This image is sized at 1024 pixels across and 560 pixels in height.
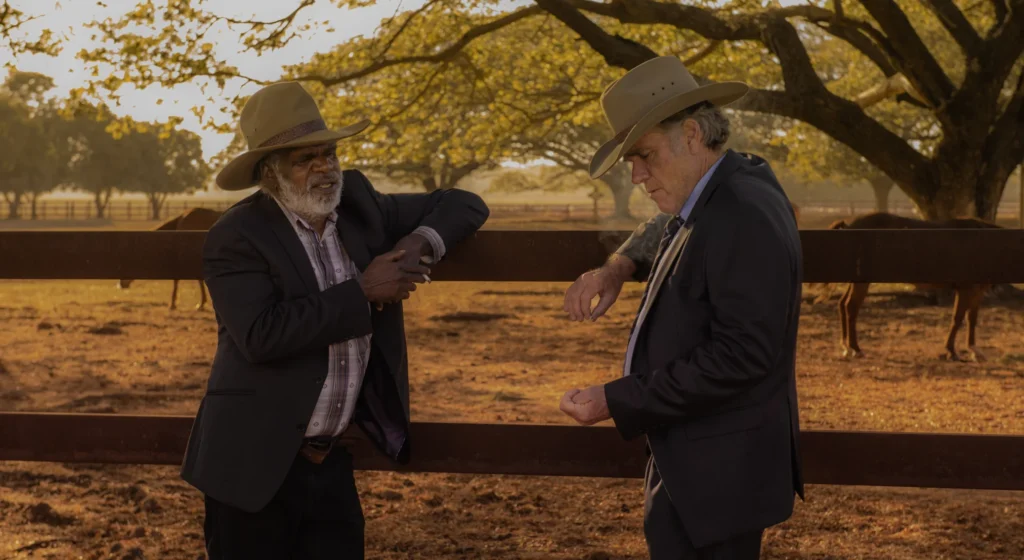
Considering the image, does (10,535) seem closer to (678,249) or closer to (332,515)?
(332,515)

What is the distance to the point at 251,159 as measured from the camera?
8.56ft

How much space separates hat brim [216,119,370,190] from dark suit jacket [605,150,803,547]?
0.96 m

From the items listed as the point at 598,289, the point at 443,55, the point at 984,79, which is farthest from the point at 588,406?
the point at 984,79

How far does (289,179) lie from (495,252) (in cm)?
73

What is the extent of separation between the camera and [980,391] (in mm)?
8828

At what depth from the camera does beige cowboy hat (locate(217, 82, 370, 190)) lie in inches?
101

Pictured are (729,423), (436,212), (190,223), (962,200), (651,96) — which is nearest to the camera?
(729,423)

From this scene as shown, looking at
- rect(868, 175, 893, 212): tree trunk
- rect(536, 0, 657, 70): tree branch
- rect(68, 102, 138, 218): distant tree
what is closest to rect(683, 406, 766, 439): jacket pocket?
rect(536, 0, 657, 70): tree branch

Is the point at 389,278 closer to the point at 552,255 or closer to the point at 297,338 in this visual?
the point at 297,338

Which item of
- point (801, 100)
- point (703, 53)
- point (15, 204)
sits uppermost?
point (703, 53)

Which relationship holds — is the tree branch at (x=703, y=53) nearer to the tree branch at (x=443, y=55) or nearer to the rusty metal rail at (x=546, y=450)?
the tree branch at (x=443, y=55)

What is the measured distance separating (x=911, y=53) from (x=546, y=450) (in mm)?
12917

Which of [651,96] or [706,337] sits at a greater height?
[651,96]

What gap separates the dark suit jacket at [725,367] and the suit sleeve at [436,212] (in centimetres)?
84
